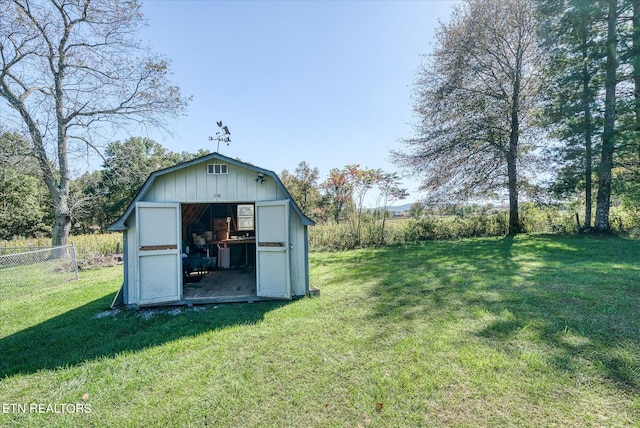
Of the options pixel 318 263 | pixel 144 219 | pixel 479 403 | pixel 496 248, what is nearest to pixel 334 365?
pixel 479 403

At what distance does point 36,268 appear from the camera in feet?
22.9

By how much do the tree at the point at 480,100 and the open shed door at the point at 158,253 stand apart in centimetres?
1128

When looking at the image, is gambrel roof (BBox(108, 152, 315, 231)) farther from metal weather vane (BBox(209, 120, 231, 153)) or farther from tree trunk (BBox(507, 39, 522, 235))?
tree trunk (BBox(507, 39, 522, 235))

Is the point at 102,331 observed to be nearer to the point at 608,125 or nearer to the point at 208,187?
the point at 208,187

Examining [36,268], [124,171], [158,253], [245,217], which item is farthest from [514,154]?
[36,268]

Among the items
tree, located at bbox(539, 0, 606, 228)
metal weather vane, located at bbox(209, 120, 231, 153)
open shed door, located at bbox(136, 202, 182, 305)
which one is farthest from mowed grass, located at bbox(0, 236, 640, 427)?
tree, located at bbox(539, 0, 606, 228)

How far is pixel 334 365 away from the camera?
8.88 ft

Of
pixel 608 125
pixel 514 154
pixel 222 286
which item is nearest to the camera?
pixel 222 286

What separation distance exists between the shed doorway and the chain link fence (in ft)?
9.15

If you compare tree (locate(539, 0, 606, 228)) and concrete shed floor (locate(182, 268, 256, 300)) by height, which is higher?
tree (locate(539, 0, 606, 228))

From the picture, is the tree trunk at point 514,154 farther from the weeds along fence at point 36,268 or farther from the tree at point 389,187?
the weeds along fence at point 36,268

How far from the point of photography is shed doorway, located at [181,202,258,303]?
5457 mm

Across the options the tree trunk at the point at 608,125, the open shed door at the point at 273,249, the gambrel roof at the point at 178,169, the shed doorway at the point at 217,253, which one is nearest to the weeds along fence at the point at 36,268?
the gambrel roof at the point at 178,169

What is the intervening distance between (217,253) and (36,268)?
464 cm
